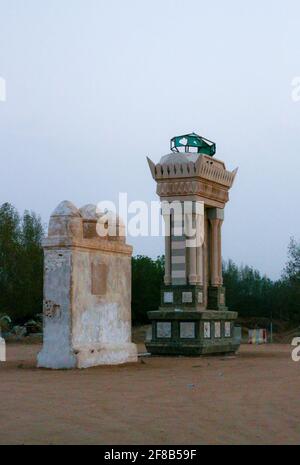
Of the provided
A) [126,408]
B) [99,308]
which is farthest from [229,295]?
[126,408]

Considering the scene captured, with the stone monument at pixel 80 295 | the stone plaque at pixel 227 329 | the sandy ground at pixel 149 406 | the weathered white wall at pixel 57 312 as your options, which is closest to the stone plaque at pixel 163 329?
the stone plaque at pixel 227 329

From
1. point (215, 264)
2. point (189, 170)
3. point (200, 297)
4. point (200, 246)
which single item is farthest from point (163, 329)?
point (189, 170)

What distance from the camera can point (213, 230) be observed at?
25.7m

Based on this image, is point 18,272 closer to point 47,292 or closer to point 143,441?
point 47,292

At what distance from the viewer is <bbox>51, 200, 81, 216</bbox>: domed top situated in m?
18.0

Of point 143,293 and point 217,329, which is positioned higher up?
point 143,293

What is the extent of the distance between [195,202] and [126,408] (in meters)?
14.0

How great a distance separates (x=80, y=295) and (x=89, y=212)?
2.17 meters

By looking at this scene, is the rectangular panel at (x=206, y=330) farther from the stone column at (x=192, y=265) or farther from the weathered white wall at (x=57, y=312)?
the weathered white wall at (x=57, y=312)

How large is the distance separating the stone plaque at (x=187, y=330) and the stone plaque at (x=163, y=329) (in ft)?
1.33

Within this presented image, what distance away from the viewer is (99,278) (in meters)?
19.0

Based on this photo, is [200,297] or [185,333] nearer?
[185,333]

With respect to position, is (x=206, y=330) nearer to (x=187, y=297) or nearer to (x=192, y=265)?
(x=187, y=297)

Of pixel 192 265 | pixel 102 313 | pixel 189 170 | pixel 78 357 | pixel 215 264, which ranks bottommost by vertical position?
pixel 78 357
